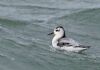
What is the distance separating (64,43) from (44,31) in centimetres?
314

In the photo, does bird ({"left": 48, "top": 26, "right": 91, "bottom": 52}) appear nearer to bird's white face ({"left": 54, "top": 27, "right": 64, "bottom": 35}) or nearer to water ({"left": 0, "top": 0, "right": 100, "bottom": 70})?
bird's white face ({"left": 54, "top": 27, "right": 64, "bottom": 35})

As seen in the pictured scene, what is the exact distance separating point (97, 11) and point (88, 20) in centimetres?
147

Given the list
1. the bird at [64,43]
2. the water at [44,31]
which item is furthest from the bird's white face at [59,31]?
the water at [44,31]

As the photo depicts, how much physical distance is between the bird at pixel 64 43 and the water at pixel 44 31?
269 mm

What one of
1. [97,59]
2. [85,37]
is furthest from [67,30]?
[97,59]

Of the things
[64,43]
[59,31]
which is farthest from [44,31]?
[64,43]

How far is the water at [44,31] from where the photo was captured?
19547 mm

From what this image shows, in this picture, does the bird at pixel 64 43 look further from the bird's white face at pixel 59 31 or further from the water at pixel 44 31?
the water at pixel 44 31

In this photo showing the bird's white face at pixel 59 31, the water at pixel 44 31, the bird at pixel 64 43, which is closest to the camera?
the water at pixel 44 31

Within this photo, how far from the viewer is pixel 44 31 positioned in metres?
24.2

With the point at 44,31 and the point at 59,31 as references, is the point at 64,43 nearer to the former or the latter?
the point at 59,31

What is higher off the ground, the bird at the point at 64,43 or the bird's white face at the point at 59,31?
the bird's white face at the point at 59,31

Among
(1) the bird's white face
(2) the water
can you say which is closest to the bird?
(1) the bird's white face

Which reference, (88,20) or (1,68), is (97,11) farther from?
(1,68)
